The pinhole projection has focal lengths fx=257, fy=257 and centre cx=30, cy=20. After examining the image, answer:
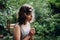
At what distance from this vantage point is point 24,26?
2.79m

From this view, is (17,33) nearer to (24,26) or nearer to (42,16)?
(24,26)

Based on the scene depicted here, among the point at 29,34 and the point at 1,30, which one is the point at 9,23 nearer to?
the point at 1,30

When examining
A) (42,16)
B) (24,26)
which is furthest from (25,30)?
(42,16)

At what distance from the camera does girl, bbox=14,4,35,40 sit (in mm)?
2710

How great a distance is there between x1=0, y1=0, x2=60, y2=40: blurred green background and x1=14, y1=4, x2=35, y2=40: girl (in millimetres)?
4421

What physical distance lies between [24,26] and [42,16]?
5.53 m

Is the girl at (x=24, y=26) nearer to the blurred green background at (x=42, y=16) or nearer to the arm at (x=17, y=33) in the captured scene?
the arm at (x=17, y=33)

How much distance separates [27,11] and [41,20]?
5.37 metres

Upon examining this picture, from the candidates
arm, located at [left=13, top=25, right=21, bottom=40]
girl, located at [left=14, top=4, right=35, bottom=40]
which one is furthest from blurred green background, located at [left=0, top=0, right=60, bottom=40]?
arm, located at [left=13, top=25, right=21, bottom=40]

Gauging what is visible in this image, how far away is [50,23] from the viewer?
7848 millimetres

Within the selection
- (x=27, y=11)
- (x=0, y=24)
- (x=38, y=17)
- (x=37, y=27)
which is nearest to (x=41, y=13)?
(x=38, y=17)

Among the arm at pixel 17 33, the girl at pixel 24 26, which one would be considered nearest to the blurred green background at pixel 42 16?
the girl at pixel 24 26

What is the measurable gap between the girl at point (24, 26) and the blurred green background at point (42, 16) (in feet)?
14.5

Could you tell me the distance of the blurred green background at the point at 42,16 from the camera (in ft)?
25.1
